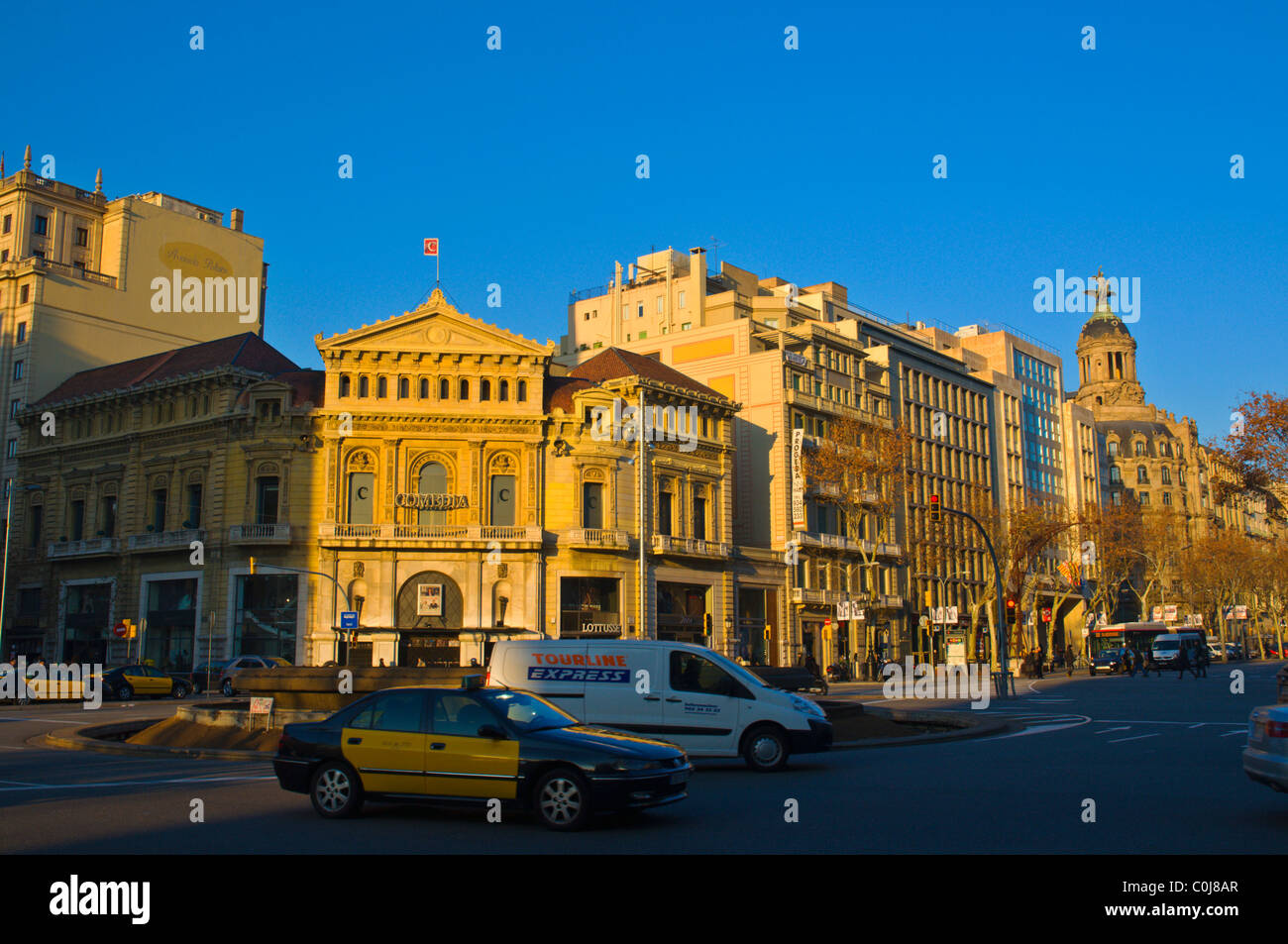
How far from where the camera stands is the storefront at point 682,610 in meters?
56.2

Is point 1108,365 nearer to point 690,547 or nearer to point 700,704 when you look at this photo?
point 690,547

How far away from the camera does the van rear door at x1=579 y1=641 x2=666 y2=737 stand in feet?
54.9

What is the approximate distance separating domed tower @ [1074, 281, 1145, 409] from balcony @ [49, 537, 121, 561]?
117387 millimetres

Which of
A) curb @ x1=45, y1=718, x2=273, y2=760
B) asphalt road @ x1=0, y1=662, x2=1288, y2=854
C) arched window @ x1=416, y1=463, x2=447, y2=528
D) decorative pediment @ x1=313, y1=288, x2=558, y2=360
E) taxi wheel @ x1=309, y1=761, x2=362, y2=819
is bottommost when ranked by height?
curb @ x1=45, y1=718, x2=273, y2=760

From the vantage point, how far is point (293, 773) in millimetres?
11578

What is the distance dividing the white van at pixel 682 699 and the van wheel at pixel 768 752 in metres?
0.01

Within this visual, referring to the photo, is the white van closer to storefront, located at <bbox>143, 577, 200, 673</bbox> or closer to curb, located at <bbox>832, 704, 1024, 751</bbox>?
curb, located at <bbox>832, 704, 1024, 751</bbox>

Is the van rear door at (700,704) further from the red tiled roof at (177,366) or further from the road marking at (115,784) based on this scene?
the red tiled roof at (177,366)

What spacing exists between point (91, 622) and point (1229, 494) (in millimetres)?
51729

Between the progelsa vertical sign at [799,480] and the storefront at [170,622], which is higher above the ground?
the progelsa vertical sign at [799,480]

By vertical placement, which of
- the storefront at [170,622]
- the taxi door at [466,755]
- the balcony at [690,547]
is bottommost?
the taxi door at [466,755]

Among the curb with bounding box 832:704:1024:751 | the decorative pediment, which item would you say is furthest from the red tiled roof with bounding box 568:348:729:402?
the curb with bounding box 832:704:1024:751

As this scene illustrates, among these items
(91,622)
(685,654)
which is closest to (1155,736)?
(685,654)

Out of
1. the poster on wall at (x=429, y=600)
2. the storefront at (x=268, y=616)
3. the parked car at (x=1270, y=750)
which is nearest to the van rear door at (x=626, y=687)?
the parked car at (x=1270, y=750)
